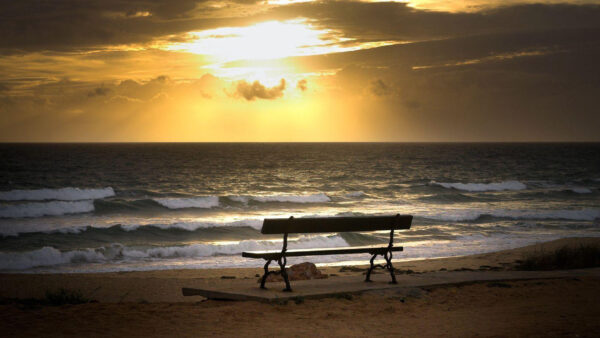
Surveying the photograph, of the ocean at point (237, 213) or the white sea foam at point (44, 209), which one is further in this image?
the white sea foam at point (44, 209)

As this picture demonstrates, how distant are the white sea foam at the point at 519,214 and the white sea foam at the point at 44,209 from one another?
1733cm

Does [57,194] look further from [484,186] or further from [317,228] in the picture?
[317,228]

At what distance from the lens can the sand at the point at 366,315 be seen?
6715 millimetres

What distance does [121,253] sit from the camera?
1750 centimetres

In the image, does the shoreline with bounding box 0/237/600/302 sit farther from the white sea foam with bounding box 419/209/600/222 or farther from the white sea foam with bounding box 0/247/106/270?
the white sea foam with bounding box 419/209/600/222

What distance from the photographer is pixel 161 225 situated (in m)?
22.7

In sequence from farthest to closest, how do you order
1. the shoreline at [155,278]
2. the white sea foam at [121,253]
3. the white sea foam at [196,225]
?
the white sea foam at [196,225], the white sea foam at [121,253], the shoreline at [155,278]

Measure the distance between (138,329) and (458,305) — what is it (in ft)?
14.2

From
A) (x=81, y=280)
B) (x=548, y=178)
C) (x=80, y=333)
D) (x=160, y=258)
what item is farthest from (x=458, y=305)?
(x=548, y=178)

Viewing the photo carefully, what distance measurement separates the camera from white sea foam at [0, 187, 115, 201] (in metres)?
36.9

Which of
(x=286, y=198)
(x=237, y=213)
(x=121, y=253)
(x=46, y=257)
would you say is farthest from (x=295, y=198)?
(x=46, y=257)

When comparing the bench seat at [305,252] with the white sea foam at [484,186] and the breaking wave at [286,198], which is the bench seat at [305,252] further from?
the white sea foam at [484,186]

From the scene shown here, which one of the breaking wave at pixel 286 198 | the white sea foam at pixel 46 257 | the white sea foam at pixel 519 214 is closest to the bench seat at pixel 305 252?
the white sea foam at pixel 46 257

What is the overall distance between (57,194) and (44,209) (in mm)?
10741
